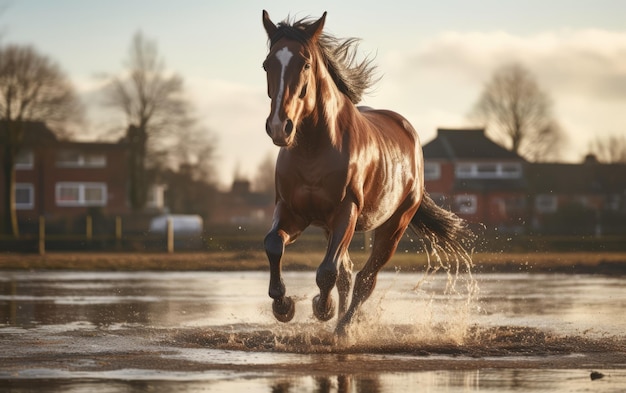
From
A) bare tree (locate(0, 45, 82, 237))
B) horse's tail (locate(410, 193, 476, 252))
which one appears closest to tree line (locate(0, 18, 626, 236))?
bare tree (locate(0, 45, 82, 237))

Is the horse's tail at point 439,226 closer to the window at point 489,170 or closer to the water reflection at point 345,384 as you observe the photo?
the water reflection at point 345,384

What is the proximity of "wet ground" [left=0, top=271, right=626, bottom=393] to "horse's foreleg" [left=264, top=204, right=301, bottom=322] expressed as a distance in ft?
1.18

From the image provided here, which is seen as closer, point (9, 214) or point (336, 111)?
point (336, 111)

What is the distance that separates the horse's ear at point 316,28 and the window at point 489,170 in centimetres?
7830

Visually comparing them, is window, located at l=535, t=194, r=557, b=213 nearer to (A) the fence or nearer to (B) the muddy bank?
(A) the fence

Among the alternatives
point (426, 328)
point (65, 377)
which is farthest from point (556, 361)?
point (65, 377)

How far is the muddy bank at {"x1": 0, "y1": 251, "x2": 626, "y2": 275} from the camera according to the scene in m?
27.7

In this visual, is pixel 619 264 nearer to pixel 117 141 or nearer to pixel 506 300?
pixel 506 300

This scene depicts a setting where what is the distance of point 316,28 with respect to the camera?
10.2m

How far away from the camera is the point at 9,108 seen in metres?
54.5

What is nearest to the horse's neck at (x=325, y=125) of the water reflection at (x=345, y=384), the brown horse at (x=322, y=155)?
the brown horse at (x=322, y=155)

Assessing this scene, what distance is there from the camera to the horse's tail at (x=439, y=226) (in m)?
14.1

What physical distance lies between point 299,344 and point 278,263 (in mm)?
928

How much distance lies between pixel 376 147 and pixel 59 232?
139 ft
